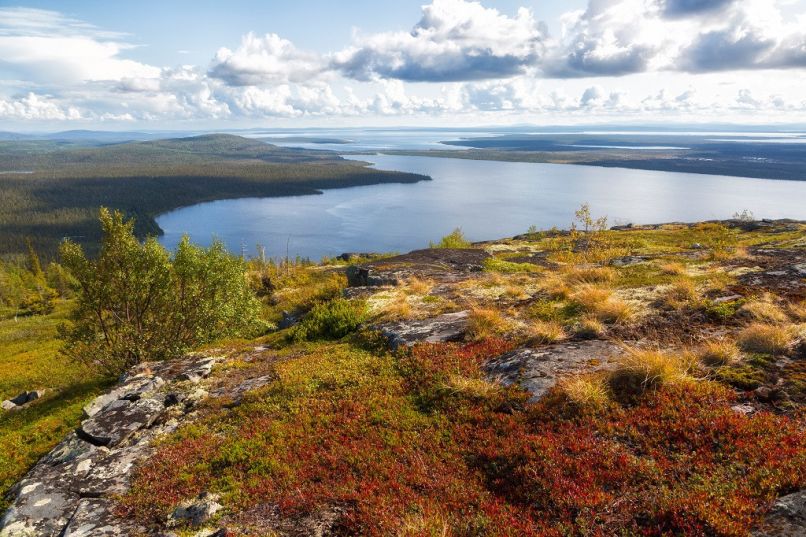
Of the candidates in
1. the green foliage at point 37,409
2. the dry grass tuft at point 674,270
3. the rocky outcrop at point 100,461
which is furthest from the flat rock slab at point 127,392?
the dry grass tuft at point 674,270

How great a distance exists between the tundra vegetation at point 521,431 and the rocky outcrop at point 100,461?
1.76 ft

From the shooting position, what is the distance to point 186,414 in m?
13.1

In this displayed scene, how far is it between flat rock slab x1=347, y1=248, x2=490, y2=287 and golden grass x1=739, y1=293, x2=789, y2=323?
16.2 m

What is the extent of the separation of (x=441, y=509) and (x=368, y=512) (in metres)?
1.33

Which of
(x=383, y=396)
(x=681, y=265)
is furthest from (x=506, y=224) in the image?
(x=383, y=396)

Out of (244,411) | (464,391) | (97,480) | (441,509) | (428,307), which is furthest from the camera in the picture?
(428,307)

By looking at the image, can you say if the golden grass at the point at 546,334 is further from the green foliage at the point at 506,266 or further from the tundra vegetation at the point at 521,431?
the green foliage at the point at 506,266

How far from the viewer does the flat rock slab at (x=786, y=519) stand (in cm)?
583

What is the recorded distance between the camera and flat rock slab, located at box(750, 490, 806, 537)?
5.83 m

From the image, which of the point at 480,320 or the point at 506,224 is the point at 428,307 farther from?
the point at 506,224

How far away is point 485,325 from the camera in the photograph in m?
15.9

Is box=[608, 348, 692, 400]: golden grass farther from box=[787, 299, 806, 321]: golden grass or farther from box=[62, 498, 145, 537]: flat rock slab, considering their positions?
box=[62, 498, 145, 537]: flat rock slab

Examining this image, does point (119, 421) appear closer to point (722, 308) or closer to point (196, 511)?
point (196, 511)

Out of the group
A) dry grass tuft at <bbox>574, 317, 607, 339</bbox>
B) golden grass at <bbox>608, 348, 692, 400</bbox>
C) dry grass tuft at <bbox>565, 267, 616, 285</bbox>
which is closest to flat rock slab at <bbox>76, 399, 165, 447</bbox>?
golden grass at <bbox>608, 348, 692, 400</bbox>
